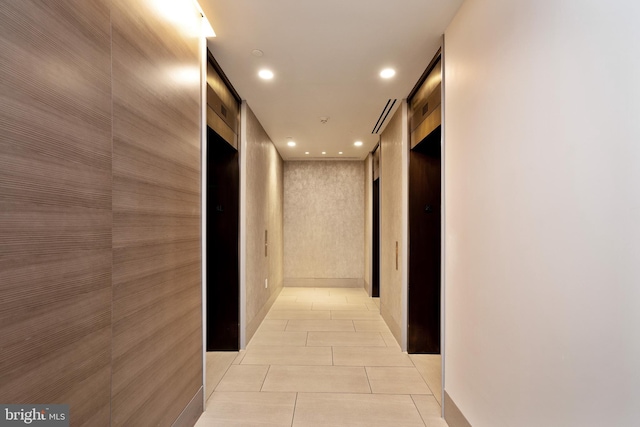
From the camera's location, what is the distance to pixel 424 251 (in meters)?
3.52

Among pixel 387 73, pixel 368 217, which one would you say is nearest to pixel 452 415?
pixel 387 73

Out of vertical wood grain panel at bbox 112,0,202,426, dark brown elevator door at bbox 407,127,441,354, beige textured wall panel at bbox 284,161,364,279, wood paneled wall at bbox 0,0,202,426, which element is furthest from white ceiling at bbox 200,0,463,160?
beige textured wall panel at bbox 284,161,364,279

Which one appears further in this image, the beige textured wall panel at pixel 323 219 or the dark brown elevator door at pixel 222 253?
the beige textured wall panel at pixel 323 219

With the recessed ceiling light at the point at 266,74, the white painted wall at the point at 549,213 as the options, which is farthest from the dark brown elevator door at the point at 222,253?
the white painted wall at the point at 549,213

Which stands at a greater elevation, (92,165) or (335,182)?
(335,182)

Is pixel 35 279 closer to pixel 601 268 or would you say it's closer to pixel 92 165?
pixel 92 165

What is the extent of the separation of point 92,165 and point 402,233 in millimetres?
3099

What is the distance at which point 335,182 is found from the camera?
7391 millimetres

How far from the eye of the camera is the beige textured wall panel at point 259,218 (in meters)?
3.92

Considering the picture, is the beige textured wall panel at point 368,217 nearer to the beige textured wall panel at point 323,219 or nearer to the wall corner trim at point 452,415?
the beige textured wall panel at point 323,219

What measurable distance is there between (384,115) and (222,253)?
2737mm

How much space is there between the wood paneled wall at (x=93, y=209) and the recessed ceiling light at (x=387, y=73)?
1810 millimetres

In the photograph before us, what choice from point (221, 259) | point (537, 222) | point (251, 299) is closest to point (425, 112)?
point (537, 222)

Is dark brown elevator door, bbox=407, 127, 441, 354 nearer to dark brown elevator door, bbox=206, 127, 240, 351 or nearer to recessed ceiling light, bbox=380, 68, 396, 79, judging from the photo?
recessed ceiling light, bbox=380, 68, 396, 79
